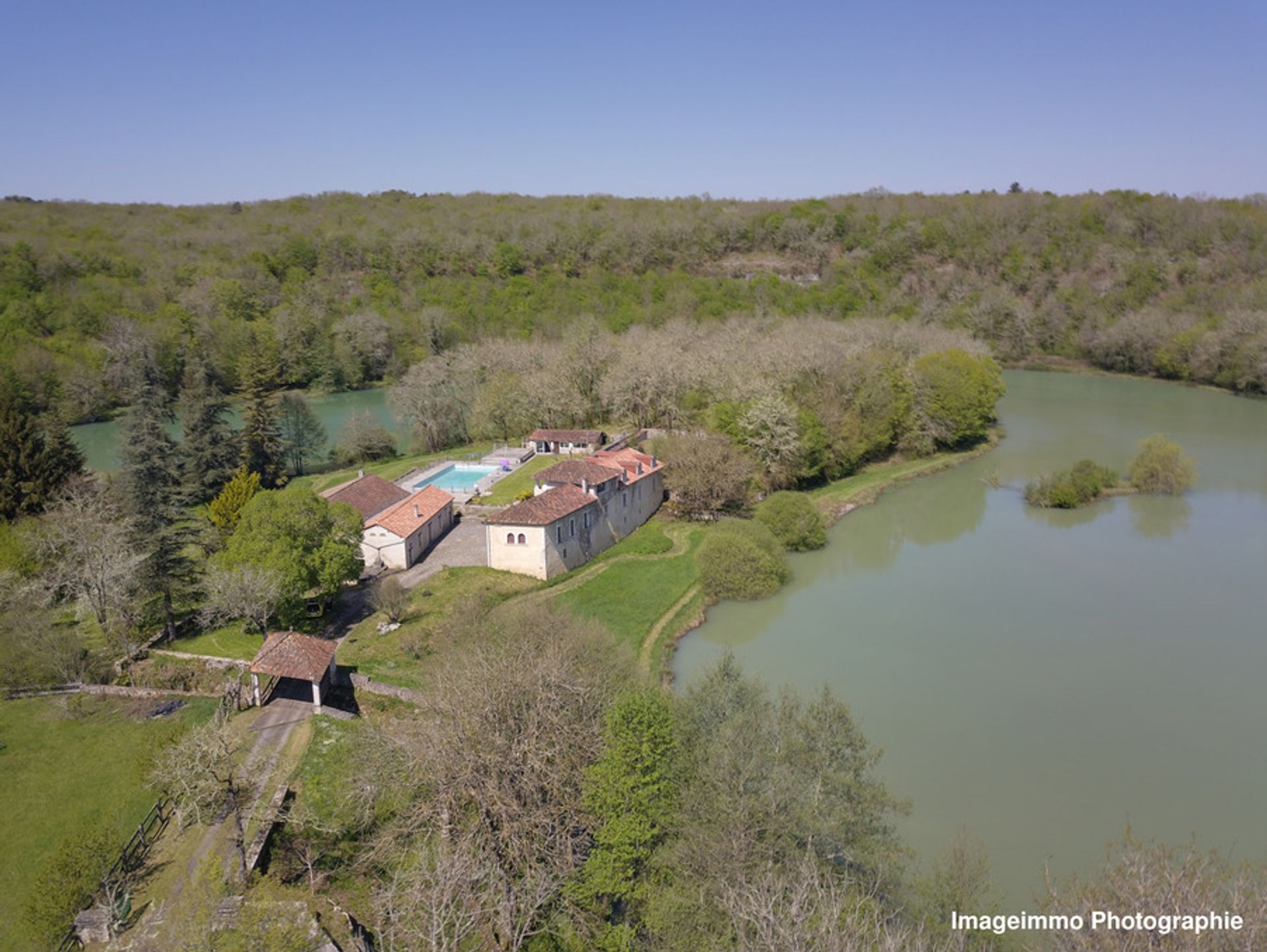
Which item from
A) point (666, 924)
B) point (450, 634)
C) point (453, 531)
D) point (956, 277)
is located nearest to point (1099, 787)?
point (666, 924)

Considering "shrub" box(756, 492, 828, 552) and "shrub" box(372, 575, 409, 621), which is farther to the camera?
"shrub" box(756, 492, 828, 552)

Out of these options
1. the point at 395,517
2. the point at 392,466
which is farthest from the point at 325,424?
the point at 395,517

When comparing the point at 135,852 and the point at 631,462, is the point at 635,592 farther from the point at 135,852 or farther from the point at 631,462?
the point at 135,852

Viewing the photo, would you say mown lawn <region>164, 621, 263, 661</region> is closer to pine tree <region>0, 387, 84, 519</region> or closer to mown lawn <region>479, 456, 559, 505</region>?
pine tree <region>0, 387, 84, 519</region>

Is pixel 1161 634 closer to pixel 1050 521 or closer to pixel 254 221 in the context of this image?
pixel 1050 521

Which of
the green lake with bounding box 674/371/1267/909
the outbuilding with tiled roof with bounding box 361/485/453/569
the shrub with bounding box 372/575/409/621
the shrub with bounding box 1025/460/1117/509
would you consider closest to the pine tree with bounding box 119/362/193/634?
the shrub with bounding box 372/575/409/621

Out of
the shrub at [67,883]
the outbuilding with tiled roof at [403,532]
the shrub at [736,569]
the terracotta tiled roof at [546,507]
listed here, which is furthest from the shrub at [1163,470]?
the shrub at [67,883]

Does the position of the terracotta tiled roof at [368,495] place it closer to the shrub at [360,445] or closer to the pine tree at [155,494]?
the pine tree at [155,494]
